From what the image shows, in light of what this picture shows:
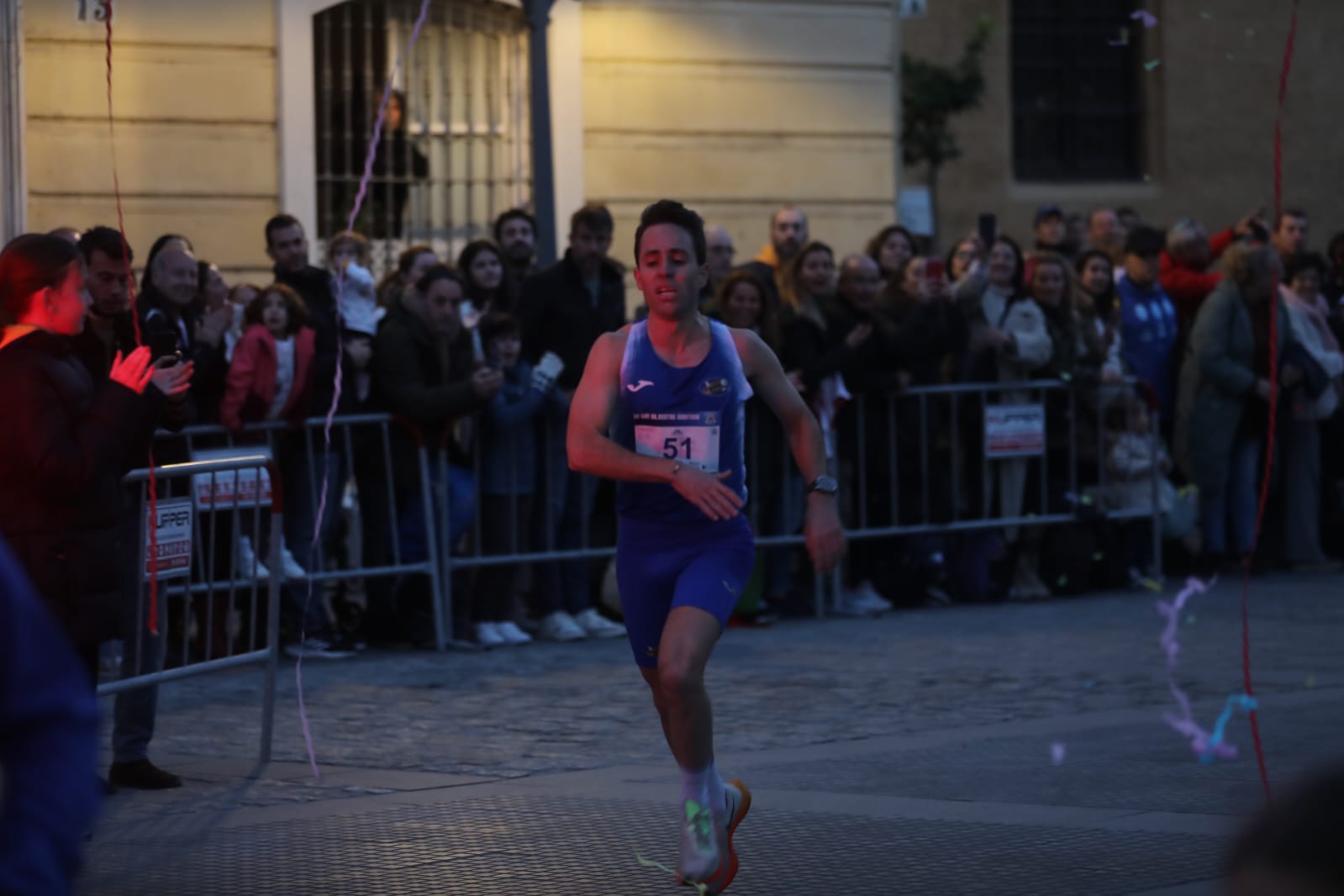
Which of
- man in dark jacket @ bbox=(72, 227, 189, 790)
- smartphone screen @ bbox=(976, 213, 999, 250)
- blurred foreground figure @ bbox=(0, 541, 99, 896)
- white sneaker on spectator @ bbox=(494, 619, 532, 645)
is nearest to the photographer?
blurred foreground figure @ bbox=(0, 541, 99, 896)

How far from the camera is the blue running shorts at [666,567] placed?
5766mm

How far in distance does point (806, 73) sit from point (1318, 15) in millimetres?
17202

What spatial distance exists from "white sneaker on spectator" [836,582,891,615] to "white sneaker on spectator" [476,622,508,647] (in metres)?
2.24

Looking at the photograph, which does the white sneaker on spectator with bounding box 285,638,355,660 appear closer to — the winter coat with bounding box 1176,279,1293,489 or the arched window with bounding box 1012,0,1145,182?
the winter coat with bounding box 1176,279,1293,489

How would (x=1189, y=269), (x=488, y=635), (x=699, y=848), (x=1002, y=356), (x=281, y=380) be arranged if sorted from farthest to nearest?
(x=1189, y=269)
(x=1002, y=356)
(x=488, y=635)
(x=281, y=380)
(x=699, y=848)

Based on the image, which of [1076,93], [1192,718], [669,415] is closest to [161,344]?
[669,415]

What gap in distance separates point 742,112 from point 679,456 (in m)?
11.1

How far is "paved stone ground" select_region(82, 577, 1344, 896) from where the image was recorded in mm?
5941

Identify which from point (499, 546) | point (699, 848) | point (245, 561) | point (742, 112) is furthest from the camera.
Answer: point (742, 112)

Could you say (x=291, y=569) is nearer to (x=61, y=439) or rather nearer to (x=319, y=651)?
(x=319, y=651)

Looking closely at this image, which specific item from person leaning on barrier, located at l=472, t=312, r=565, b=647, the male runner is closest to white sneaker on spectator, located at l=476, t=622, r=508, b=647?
person leaning on barrier, located at l=472, t=312, r=565, b=647

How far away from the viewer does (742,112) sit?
1670cm

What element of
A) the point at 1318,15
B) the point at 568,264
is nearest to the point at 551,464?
the point at 568,264

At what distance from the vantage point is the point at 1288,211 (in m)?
15.7
